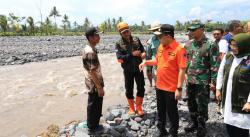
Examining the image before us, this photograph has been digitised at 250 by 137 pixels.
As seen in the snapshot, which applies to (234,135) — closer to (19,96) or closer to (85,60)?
(85,60)

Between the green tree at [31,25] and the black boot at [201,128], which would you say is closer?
the black boot at [201,128]

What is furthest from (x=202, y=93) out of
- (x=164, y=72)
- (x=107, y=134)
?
(x=107, y=134)

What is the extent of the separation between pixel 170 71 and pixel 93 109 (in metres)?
1.57

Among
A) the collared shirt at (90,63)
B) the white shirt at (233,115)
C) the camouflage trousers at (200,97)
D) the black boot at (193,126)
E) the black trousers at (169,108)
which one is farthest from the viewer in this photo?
the black boot at (193,126)

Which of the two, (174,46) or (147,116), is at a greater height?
(174,46)

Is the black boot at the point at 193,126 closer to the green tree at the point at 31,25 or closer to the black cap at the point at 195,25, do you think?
the black cap at the point at 195,25

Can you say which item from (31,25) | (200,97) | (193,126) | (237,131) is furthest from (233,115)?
(31,25)

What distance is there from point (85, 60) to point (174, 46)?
1.53 m

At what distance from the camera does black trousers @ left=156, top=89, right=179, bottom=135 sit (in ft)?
16.5

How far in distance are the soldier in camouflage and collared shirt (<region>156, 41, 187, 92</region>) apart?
0.53m

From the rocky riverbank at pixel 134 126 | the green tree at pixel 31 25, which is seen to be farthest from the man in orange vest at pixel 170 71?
the green tree at pixel 31 25

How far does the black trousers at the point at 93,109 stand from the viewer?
5.42 m

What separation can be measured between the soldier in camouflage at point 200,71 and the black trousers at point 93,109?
1.67 metres

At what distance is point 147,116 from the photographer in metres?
6.48
